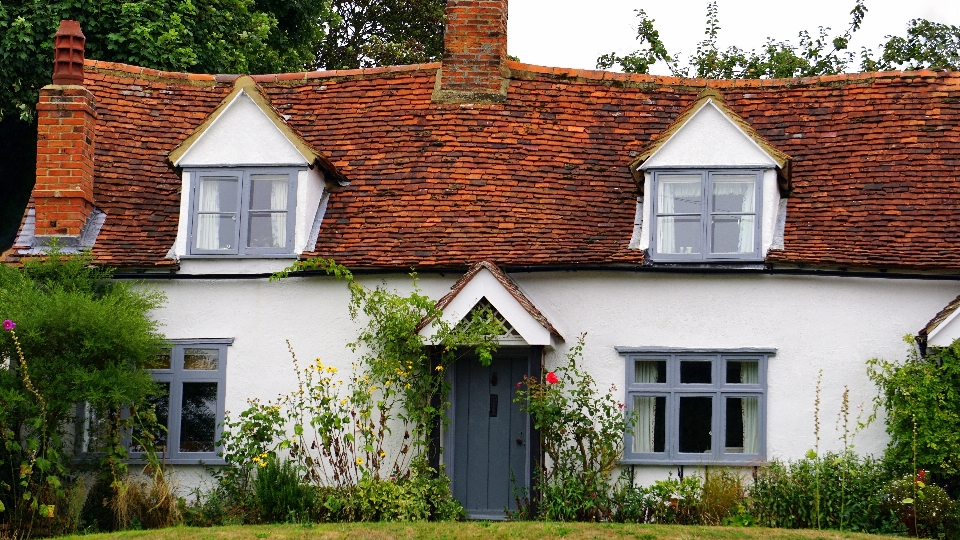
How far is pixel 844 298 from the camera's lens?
52.4 ft

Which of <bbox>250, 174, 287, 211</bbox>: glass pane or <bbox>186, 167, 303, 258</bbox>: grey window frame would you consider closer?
<bbox>186, 167, 303, 258</bbox>: grey window frame

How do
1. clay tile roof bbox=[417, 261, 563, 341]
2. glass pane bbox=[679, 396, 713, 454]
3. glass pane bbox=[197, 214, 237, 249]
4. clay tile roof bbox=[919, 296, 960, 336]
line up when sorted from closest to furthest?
clay tile roof bbox=[919, 296, 960, 336], clay tile roof bbox=[417, 261, 563, 341], glass pane bbox=[679, 396, 713, 454], glass pane bbox=[197, 214, 237, 249]

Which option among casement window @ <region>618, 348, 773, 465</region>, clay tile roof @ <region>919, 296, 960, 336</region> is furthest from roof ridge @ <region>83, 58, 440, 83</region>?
clay tile roof @ <region>919, 296, 960, 336</region>

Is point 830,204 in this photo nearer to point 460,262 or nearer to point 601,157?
point 601,157

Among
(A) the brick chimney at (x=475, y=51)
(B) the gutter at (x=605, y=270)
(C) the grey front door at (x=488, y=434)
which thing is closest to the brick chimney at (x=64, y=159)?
(B) the gutter at (x=605, y=270)

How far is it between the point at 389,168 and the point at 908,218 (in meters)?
7.13

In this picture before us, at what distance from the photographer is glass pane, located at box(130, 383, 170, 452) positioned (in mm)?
16578

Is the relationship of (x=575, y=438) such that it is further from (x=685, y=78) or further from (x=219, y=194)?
(x=685, y=78)

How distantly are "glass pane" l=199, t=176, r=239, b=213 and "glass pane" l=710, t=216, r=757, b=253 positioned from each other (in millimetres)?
6449

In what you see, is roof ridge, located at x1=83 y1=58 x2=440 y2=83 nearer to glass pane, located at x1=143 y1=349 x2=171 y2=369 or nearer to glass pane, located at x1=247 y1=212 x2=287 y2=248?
glass pane, located at x1=247 y1=212 x2=287 y2=248

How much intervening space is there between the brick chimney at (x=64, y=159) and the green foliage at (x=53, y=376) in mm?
1487

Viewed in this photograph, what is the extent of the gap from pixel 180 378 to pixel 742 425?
7.40 metres

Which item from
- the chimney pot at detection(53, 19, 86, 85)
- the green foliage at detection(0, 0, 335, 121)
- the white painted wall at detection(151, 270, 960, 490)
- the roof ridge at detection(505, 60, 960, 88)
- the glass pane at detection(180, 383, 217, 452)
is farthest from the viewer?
the green foliage at detection(0, 0, 335, 121)

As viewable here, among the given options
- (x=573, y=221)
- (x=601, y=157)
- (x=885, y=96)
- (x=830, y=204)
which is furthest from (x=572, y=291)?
(x=885, y=96)
